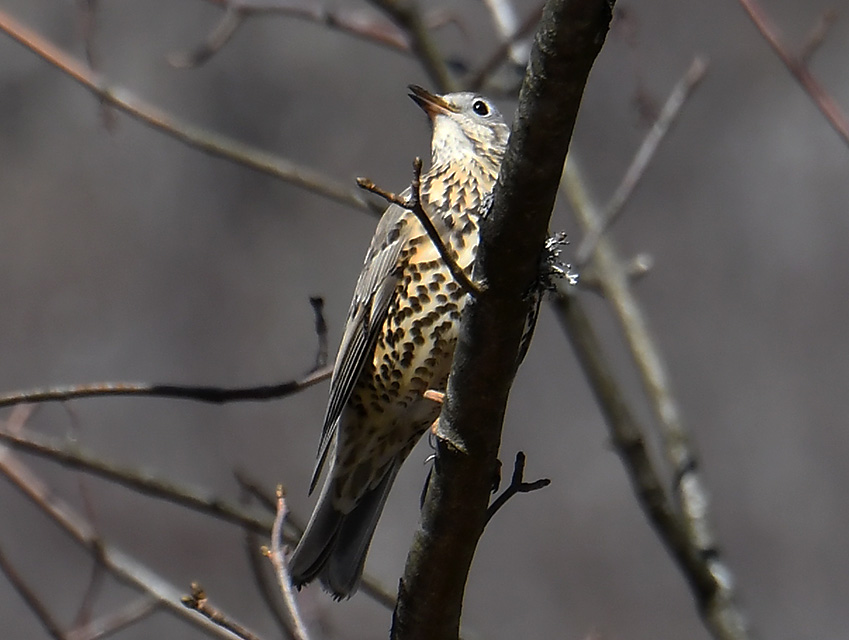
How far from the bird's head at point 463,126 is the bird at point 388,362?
0.01 metres

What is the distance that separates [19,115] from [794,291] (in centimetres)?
474

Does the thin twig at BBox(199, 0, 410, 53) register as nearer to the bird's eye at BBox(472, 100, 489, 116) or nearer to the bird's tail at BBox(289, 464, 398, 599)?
the bird's eye at BBox(472, 100, 489, 116)

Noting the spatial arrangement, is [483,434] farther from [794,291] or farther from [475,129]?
[794,291]

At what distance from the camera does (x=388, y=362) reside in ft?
12.1

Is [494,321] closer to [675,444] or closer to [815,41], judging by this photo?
[815,41]

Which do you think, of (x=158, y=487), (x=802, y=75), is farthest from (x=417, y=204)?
(x=158, y=487)

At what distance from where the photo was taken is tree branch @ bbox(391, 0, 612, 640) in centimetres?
219

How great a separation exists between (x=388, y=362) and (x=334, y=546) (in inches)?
19.6

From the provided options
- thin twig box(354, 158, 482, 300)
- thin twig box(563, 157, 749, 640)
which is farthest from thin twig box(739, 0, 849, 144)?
thin twig box(563, 157, 749, 640)

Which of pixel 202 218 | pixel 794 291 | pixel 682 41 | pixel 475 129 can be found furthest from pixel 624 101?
pixel 475 129

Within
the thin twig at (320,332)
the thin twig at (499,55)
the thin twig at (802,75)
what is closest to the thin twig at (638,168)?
the thin twig at (499,55)

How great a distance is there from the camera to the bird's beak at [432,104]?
4.17 meters

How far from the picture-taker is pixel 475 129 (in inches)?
163

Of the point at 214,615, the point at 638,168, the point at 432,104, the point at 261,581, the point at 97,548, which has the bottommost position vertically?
the point at 214,615
